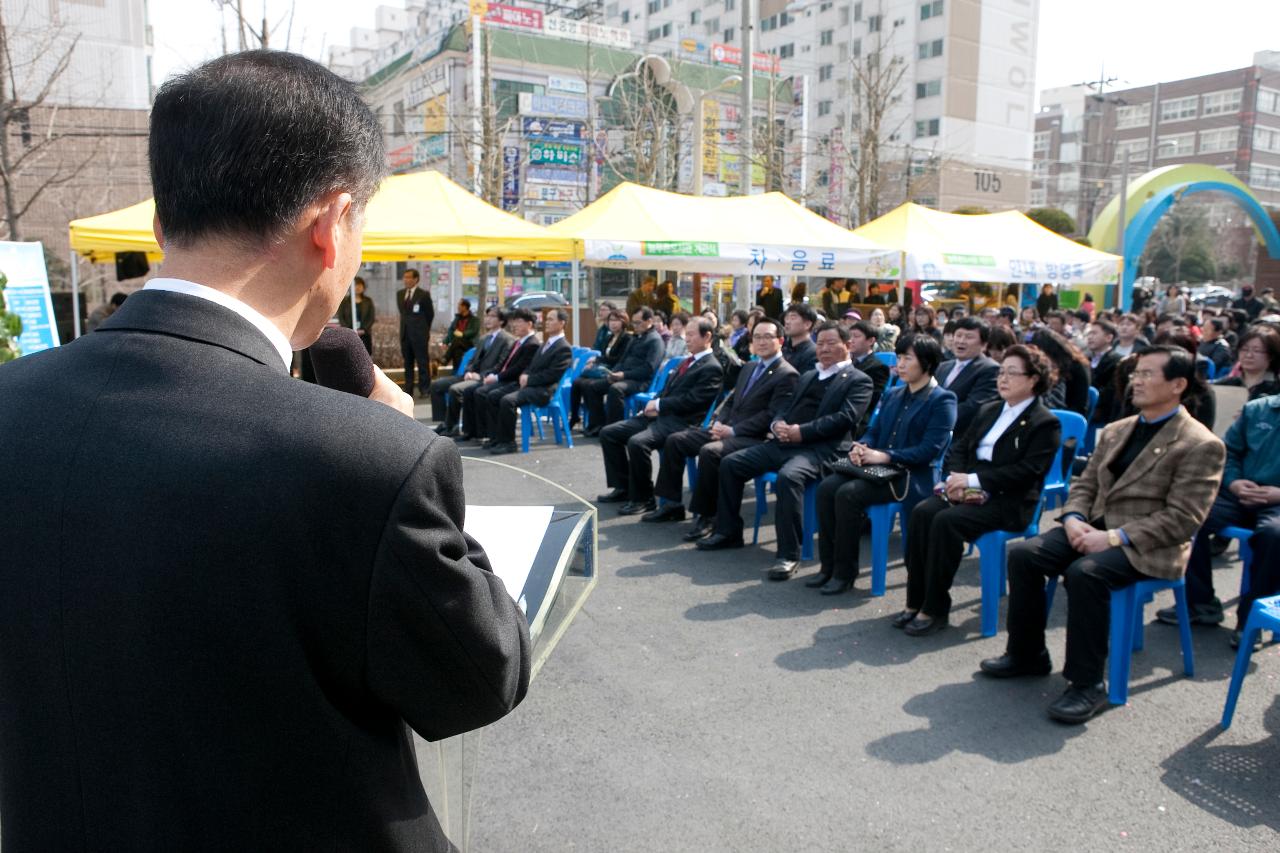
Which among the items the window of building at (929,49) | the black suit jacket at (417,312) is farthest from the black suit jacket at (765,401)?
the window of building at (929,49)

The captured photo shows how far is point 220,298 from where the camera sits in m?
0.96

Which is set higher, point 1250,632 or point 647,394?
point 647,394

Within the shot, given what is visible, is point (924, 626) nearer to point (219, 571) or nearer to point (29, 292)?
point (219, 571)

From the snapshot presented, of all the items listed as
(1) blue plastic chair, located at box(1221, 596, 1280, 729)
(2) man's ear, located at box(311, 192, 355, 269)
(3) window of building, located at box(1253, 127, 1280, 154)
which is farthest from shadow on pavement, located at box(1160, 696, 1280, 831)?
(3) window of building, located at box(1253, 127, 1280, 154)

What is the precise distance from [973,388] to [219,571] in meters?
6.08

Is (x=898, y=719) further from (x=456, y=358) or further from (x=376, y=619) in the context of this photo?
(x=456, y=358)

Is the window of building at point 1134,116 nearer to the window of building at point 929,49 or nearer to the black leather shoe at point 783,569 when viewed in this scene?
the window of building at point 929,49

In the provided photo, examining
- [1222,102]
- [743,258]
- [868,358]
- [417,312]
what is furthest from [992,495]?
[1222,102]

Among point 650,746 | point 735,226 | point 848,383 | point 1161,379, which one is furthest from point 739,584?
point 735,226

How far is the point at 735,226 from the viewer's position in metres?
11.8

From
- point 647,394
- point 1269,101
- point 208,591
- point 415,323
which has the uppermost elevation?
point 1269,101

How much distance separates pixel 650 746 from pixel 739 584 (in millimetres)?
2003

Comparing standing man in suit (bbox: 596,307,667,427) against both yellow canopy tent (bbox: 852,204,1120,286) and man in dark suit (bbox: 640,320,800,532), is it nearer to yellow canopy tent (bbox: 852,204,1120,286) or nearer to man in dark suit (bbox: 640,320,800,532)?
man in dark suit (bbox: 640,320,800,532)

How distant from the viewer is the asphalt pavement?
2.89 m
